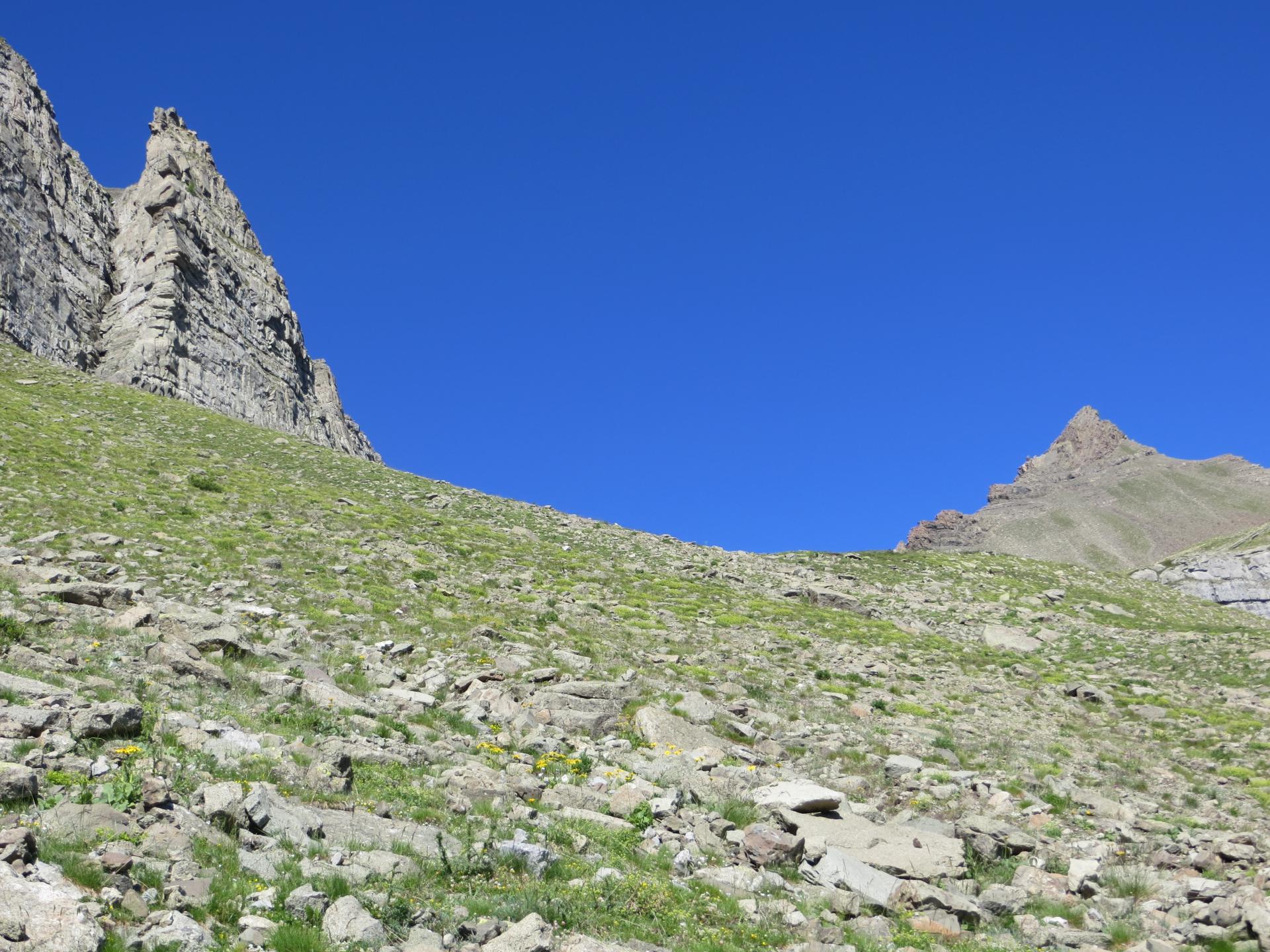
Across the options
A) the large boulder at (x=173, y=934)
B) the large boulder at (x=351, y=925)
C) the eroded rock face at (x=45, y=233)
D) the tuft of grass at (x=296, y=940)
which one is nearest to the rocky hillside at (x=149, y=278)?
the eroded rock face at (x=45, y=233)

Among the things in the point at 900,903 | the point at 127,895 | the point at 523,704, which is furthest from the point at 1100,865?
the point at 127,895

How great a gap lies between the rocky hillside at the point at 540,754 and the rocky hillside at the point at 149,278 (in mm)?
34383

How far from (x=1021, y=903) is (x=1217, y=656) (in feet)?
82.9

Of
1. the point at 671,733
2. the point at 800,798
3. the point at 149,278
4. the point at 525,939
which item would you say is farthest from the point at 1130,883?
the point at 149,278

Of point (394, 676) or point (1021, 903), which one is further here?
point (394, 676)

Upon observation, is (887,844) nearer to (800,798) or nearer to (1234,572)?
(800,798)

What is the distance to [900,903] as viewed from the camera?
10.5m

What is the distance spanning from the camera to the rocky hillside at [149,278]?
206 ft

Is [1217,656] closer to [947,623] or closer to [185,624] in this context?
[947,623]

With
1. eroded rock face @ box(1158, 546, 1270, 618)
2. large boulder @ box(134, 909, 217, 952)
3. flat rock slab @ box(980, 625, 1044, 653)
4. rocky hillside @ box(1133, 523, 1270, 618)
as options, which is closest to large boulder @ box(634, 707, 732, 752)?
large boulder @ box(134, 909, 217, 952)

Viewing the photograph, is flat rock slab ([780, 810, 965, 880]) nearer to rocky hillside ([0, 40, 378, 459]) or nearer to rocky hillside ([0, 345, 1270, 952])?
rocky hillside ([0, 345, 1270, 952])

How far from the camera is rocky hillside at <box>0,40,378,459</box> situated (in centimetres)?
6291

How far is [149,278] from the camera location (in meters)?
70.4

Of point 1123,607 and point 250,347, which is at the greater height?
point 250,347
